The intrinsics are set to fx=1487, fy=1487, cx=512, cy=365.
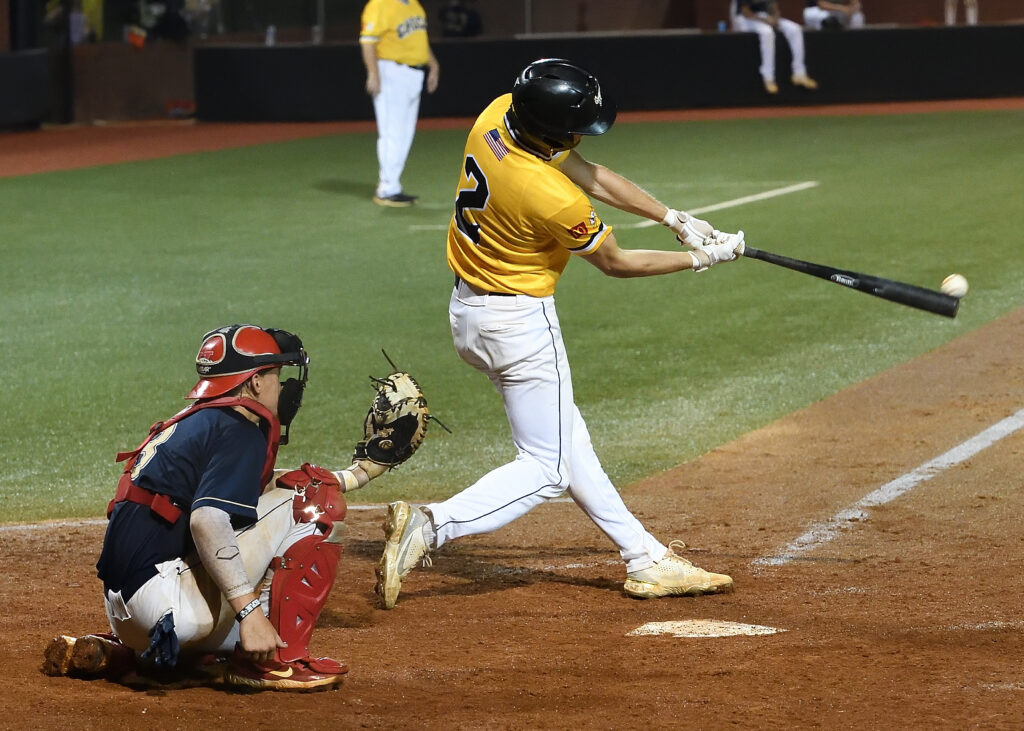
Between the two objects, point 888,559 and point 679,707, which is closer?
point 679,707

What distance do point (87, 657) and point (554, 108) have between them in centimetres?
219

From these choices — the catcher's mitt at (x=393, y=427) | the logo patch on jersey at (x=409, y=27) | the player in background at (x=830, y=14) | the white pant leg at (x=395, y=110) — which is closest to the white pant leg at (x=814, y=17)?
the player in background at (x=830, y=14)

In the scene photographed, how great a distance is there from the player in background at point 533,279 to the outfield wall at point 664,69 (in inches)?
718

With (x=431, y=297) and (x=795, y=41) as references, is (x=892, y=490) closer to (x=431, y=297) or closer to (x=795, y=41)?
(x=431, y=297)

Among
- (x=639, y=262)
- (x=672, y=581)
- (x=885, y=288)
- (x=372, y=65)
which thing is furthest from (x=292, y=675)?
(x=372, y=65)

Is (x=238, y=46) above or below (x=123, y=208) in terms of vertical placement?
above

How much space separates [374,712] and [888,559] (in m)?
2.36

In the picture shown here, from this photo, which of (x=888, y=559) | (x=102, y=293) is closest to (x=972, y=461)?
(x=888, y=559)

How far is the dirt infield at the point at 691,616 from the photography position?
400 centimetres

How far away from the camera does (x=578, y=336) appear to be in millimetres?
9805

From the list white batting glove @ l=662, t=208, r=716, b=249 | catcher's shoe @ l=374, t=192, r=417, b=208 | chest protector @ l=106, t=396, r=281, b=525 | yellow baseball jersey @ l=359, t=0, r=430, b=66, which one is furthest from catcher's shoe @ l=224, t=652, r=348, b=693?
catcher's shoe @ l=374, t=192, r=417, b=208

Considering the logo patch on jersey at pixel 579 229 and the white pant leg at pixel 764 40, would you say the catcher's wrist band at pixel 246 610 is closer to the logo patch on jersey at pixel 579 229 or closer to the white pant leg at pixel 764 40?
the logo patch on jersey at pixel 579 229

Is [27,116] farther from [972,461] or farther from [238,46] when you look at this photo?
[972,461]

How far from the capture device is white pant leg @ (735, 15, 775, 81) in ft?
72.1
